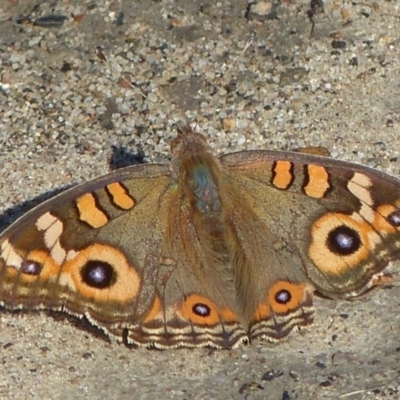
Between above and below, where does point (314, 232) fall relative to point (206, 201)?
below

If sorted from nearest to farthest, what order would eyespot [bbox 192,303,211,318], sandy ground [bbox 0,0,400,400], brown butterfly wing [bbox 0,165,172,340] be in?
brown butterfly wing [bbox 0,165,172,340], eyespot [bbox 192,303,211,318], sandy ground [bbox 0,0,400,400]

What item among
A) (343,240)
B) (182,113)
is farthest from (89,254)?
(182,113)

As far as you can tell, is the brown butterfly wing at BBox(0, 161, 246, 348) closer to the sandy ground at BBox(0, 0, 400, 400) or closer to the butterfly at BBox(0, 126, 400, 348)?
the butterfly at BBox(0, 126, 400, 348)

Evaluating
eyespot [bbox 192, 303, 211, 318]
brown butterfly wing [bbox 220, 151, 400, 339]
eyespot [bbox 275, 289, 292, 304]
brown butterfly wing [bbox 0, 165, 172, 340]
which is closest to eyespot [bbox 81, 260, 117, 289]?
brown butterfly wing [bbox 0, 165, 172, 340]

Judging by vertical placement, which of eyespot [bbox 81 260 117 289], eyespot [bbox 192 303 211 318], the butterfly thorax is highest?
the butterfly thorax

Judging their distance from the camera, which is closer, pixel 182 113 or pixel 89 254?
pixel 89 254

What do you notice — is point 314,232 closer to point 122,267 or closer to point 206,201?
point 206,201

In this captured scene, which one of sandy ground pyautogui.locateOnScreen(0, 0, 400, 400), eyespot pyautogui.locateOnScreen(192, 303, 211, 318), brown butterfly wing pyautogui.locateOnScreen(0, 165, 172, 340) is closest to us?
brown butterfly wing pyautogui.locateOnScreen(0, 165, 172, 340)
